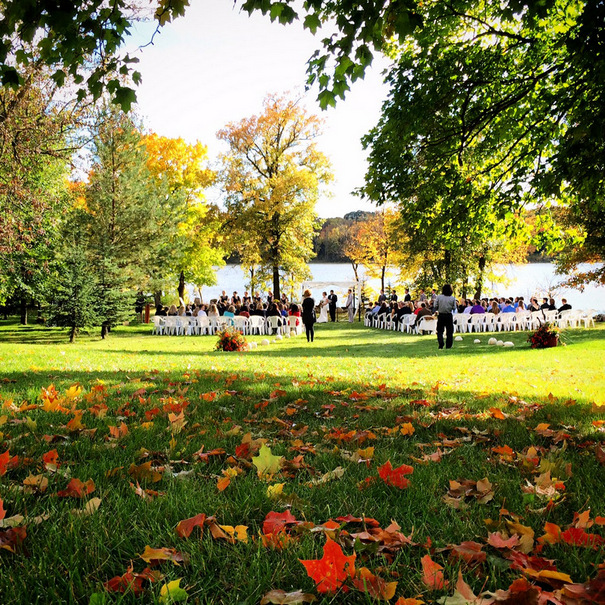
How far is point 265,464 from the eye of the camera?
2.49 metres

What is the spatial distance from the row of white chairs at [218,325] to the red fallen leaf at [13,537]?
20957mm

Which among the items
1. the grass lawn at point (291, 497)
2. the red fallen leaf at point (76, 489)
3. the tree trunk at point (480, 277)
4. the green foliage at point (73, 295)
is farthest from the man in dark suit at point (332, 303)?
the red fallen leaf at point (76, 489)

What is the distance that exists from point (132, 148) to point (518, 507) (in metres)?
28.3

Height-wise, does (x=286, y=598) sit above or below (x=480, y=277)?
below

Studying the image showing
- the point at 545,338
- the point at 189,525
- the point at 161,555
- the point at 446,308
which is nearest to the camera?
the point at 161,555

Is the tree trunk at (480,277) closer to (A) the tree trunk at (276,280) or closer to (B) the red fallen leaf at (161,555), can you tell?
(A) the tree trunk at (276,280)

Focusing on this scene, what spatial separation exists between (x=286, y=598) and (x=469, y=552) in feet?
2.40

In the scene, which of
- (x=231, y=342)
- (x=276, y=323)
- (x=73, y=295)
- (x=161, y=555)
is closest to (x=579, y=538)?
(x=161, y=555)

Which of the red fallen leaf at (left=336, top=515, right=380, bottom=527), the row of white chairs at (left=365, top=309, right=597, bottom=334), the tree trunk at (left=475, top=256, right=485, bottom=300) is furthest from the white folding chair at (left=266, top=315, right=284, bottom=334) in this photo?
the red fallen leaf at (left=336, top=515, right=380, bottom=527)

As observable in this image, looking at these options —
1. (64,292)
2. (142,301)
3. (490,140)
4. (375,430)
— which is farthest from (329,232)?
(375,430)

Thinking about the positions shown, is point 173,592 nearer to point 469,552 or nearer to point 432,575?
point 432,575

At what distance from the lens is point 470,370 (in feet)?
28.8

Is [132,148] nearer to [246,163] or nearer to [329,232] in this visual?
[246,163]

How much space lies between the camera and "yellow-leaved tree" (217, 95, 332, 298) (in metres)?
31.5
